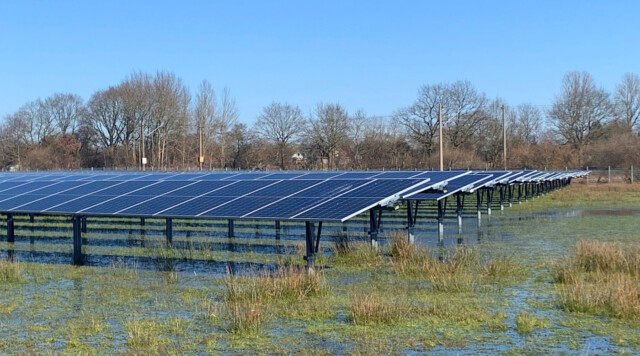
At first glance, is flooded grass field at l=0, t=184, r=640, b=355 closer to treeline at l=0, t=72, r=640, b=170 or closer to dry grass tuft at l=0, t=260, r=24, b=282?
dry grass tuft at l=0, t=260, r=24, b=282

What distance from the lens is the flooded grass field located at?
31.6 ft

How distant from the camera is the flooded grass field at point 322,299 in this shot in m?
9.64

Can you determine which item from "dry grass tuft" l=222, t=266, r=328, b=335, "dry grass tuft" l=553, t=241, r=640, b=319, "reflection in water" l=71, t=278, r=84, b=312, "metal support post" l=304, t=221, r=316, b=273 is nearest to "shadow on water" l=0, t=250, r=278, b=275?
"metal support post" l=304, t=221, r=316, b=273

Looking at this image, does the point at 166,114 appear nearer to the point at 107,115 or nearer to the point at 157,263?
the point at 107,115

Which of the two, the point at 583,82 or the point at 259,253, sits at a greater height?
the point at 583,82

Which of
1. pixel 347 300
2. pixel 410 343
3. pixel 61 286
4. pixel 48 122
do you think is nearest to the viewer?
pixel 410 343

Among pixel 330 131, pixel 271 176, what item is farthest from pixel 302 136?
pixel 271 176

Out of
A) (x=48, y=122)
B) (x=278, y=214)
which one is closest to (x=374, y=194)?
(x=278, y=214)

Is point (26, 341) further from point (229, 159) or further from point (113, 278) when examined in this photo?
point (229, 159)

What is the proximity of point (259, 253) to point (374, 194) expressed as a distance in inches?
165

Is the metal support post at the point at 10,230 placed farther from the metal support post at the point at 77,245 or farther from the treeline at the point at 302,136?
the treeline at the point at 302,136

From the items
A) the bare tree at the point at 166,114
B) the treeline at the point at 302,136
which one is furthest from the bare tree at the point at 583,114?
the bare tree at the point at 166,114

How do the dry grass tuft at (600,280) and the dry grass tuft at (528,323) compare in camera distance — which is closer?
the dry grass tuft at (528,323)

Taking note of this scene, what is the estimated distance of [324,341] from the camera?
9.69 meters
